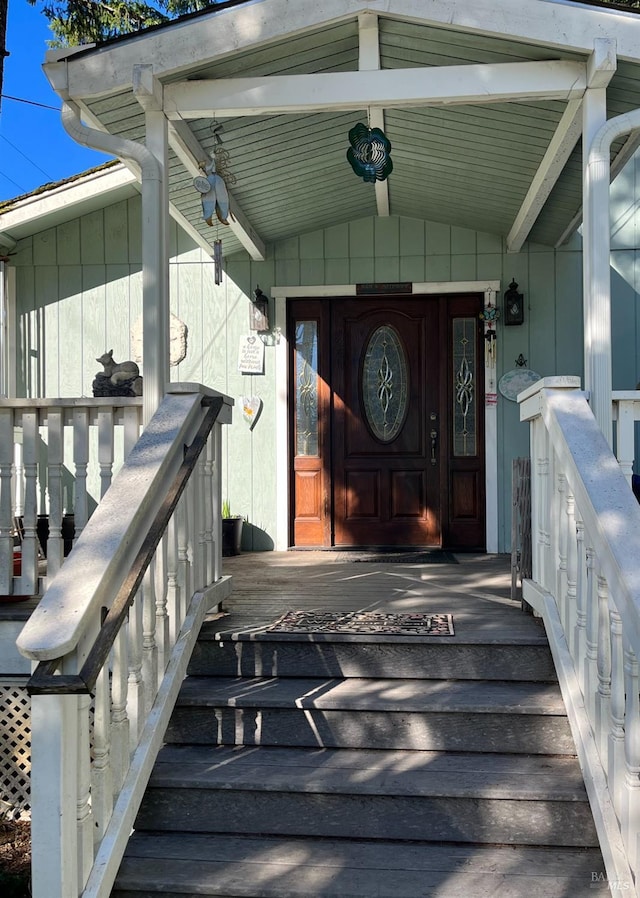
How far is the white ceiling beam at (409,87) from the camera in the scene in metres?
3.40

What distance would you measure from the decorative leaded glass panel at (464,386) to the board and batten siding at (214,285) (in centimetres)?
40

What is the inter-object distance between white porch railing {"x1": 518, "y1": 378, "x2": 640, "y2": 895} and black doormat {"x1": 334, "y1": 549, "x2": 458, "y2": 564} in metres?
2.12

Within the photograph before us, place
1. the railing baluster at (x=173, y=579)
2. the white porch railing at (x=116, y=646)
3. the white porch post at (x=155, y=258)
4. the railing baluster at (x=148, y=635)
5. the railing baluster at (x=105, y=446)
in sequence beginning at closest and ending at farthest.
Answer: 1. the white porch railing at (x=116, y=646)
2. the railing baluster at (x=148, y=635)
3. the railing baluster at (x=173, y=579)
4. the railing baluster at (x=105, y=446)
5. the white porch post at (x=155, y=258)

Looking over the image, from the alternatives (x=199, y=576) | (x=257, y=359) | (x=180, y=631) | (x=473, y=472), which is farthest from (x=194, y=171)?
(x=473, y=472)

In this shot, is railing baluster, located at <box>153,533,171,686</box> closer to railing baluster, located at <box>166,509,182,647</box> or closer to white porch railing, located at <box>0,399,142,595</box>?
railing baluster, located at <box>166,509,182,647</box>

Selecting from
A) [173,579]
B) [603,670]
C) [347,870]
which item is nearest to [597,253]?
[603,670]

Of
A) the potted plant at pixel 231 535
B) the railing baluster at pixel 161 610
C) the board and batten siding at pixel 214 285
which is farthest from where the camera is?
the board and batten siding at pixel 214 285

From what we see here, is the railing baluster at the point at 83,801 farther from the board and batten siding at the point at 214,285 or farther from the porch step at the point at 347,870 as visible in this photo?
the board and batten siding at the point at 214,285

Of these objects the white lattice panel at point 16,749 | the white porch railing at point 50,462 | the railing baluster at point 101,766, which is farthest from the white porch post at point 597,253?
the white lattice panel at point 16,749

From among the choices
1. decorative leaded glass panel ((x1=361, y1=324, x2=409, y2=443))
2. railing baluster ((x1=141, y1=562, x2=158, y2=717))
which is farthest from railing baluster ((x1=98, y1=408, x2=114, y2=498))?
decorative leaded glass panel ((x1=361, y1=324, x2=409, y2=443))

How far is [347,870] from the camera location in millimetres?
2271

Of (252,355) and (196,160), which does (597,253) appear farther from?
(252,355)

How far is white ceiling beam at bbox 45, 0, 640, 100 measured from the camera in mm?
3256

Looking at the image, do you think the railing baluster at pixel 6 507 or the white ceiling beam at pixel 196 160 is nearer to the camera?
the railing baluster at pixel 6 507
